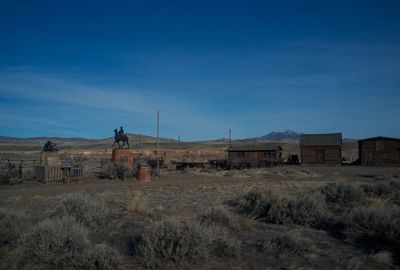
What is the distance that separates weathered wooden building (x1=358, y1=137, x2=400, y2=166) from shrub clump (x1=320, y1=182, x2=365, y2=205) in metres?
37.9

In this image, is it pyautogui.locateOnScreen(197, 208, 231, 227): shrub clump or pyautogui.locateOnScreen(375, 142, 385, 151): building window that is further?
pyautogui.locateOnScreen(375, 142, 385, 151): building window

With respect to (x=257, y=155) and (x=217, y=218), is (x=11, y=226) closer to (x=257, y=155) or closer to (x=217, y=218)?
(x=217, y=218)

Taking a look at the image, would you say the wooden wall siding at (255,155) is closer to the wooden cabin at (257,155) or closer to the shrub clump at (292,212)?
the wooden cabin at (257,155)

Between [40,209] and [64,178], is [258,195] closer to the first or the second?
[40,209]

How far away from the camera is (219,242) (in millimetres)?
7391

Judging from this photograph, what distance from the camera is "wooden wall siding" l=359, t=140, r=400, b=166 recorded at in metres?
49.2

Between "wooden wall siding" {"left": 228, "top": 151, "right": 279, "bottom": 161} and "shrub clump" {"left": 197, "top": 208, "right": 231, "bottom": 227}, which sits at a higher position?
"wooden wall siding" {"left": 228, "top": 151, "right": 279, "bottom": 161}

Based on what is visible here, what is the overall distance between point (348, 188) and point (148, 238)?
33.2 ft

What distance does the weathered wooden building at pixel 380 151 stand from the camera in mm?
49188

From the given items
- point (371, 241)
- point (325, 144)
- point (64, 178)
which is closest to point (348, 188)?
point (371, 241)

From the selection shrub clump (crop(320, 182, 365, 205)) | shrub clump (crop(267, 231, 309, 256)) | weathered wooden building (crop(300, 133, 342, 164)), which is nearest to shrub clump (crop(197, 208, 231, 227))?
shrub clump (crop(267, 231, 309, 256))

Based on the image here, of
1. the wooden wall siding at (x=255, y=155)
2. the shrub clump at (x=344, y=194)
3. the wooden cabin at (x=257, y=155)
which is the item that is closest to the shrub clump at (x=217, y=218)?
the shrub clump at (x=344, y=194)

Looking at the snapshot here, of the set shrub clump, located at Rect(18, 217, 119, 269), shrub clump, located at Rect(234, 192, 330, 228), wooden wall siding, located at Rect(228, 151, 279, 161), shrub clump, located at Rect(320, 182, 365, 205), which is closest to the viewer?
shrub clump, located at Rect(18, 217, 119, 269)

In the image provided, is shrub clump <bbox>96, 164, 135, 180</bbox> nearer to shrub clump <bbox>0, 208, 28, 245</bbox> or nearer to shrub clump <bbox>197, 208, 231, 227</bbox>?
shrub clump <bbox>197, 208, 231, 227</bbox>
